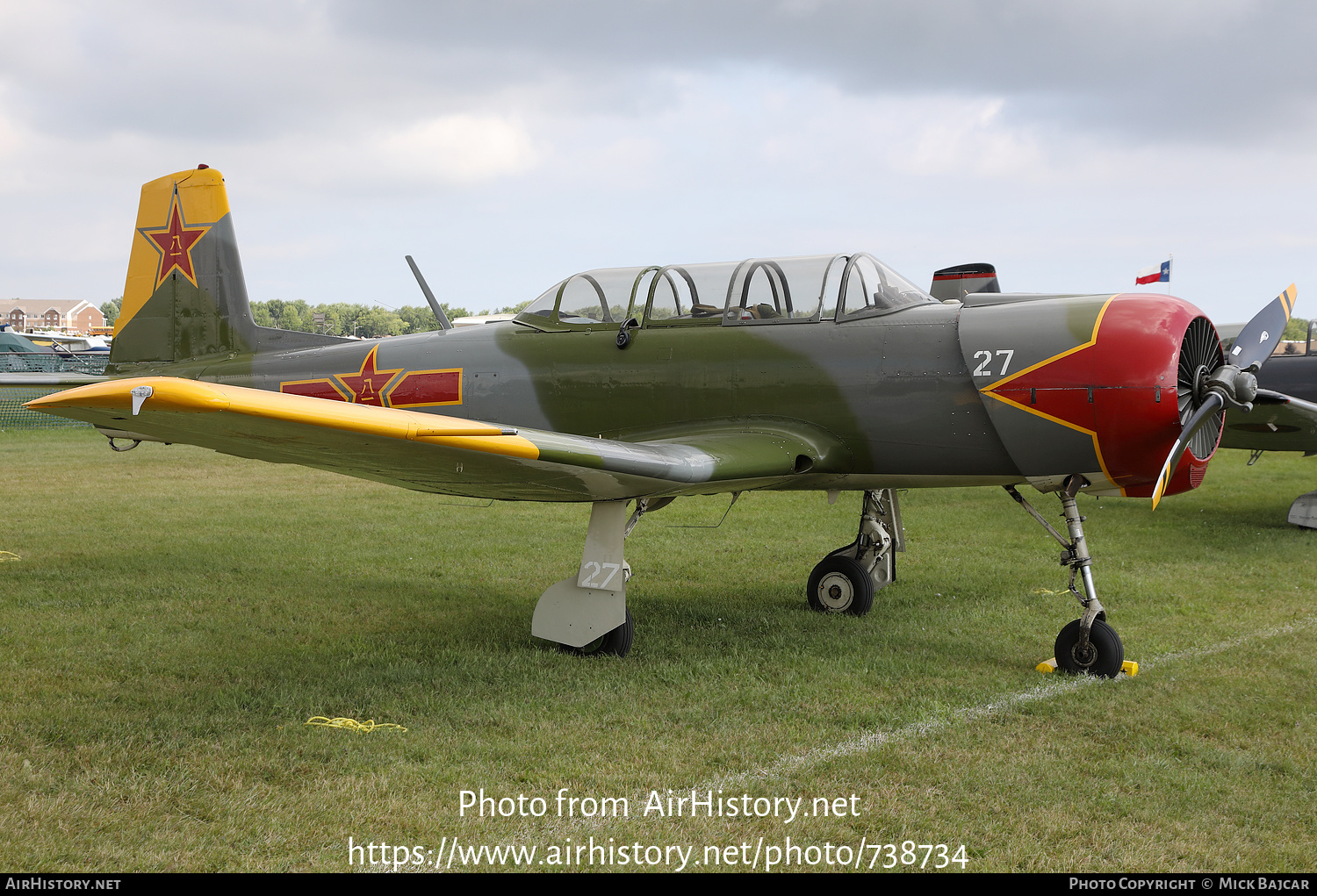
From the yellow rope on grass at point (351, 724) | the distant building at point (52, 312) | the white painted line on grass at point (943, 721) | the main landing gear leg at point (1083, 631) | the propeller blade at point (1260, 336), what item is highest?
the distant building at point (52, 312)

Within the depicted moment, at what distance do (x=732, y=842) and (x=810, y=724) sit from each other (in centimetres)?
127

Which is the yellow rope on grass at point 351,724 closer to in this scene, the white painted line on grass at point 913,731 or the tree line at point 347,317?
the white painted line on grass at point 913,731

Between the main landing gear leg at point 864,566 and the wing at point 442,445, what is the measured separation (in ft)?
4.20

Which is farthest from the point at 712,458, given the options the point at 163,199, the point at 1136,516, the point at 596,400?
the point at 1136,516

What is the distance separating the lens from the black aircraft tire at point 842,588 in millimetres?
7027

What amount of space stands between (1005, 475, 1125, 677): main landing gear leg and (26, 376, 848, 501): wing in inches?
53.3

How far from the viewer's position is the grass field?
352 centimetres

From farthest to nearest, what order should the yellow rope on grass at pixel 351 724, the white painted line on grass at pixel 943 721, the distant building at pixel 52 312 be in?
the distant building at pixel 52 312 → the yellow rope on grass at pixel 351 724 → the white painted line on grass at pixel 943 721

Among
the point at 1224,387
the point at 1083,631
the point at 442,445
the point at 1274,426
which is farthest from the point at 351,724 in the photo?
the point at 1274,426

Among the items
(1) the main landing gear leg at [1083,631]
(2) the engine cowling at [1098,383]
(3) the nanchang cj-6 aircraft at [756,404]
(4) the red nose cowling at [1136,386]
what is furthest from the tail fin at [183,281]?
(1) the main landing gear leg at [1083,631]

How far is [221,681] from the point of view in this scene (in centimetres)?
526

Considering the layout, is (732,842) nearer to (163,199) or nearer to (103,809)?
(103,809)

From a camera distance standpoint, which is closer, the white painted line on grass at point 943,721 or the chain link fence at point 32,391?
the white painted line on grass at point 943,721

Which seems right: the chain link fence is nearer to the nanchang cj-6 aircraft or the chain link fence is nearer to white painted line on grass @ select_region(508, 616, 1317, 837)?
the nanchang cj-6 aircraft
